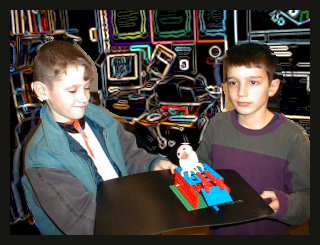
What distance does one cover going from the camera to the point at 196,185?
89cm

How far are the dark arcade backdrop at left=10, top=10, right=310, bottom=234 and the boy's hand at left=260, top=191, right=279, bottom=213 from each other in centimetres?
28

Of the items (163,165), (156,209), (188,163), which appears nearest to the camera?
(156,209)

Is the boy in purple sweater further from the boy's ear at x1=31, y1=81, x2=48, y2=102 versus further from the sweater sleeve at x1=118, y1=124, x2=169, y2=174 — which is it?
the boy's ear at x1=31, y1=81, x2=48, y2=102

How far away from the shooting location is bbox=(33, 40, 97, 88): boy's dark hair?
0.95 metres

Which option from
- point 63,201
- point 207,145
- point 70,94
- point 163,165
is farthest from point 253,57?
point 63,201

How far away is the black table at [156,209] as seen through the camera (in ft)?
2.57

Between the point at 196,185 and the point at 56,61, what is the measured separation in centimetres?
57

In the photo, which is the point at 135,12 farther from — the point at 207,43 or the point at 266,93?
the point at 266,93

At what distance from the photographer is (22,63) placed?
1125 mm

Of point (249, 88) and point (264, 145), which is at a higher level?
point (249, 88)

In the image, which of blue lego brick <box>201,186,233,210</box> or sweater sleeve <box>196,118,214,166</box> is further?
sweater sleeve <box>196,118,214,166</box>

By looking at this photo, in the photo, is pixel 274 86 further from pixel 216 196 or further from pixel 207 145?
pixel 216 196

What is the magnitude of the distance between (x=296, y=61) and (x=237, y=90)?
0.23m

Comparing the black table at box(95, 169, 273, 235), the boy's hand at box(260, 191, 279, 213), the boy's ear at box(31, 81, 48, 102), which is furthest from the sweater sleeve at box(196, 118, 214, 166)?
the boy's ear at box(31, 81, 48, 102)
